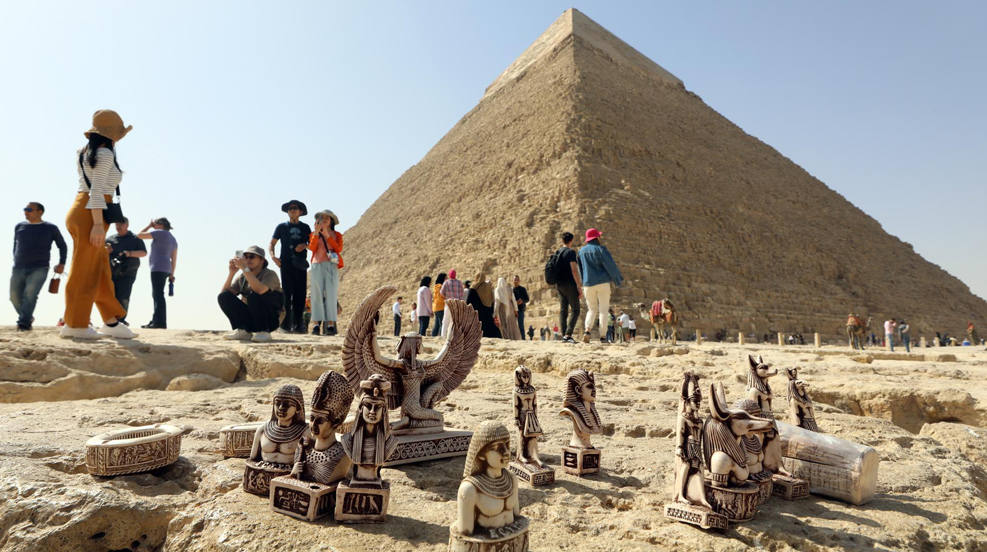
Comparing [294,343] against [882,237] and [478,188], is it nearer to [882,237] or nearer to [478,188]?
[478,188]

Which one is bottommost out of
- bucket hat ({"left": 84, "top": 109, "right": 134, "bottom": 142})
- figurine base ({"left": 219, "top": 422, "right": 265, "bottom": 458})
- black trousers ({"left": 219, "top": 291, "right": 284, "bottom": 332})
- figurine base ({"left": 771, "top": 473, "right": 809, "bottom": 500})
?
figurine base ({"left": 771, "top": 473, "right": 809, "bottom": 500})

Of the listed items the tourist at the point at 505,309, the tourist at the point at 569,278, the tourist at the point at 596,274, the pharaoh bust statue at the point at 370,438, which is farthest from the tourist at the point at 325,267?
the pharaoh bust statue at the point at 370,438

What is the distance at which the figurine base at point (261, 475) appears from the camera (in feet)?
6.84

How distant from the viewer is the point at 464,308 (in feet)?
10.0

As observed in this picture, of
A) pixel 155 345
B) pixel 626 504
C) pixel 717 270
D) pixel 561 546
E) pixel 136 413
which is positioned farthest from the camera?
pixel 717 270

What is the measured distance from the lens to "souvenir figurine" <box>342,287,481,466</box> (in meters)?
2.62

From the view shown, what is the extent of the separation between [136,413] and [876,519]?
387 centimetres

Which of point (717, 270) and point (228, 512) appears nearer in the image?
point (228, 512)

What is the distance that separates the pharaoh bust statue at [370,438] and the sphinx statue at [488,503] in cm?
38

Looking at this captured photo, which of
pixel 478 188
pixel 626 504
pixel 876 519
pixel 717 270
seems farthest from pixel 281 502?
pixel 478 188

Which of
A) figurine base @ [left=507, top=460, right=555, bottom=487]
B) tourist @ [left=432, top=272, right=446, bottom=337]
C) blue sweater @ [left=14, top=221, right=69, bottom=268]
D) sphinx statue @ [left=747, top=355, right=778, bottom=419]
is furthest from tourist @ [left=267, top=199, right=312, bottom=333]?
sphinx statue @ [left=747, top=355, right=778, bottom=419]

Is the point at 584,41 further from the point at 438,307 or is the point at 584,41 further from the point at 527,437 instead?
the point at 527,437

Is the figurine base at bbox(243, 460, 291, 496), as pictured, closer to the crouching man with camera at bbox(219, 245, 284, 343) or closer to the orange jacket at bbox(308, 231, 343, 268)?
the crouching man with camera at bbox(219, 245, 284, 343)

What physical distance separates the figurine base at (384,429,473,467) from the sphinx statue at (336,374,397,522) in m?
0.55
